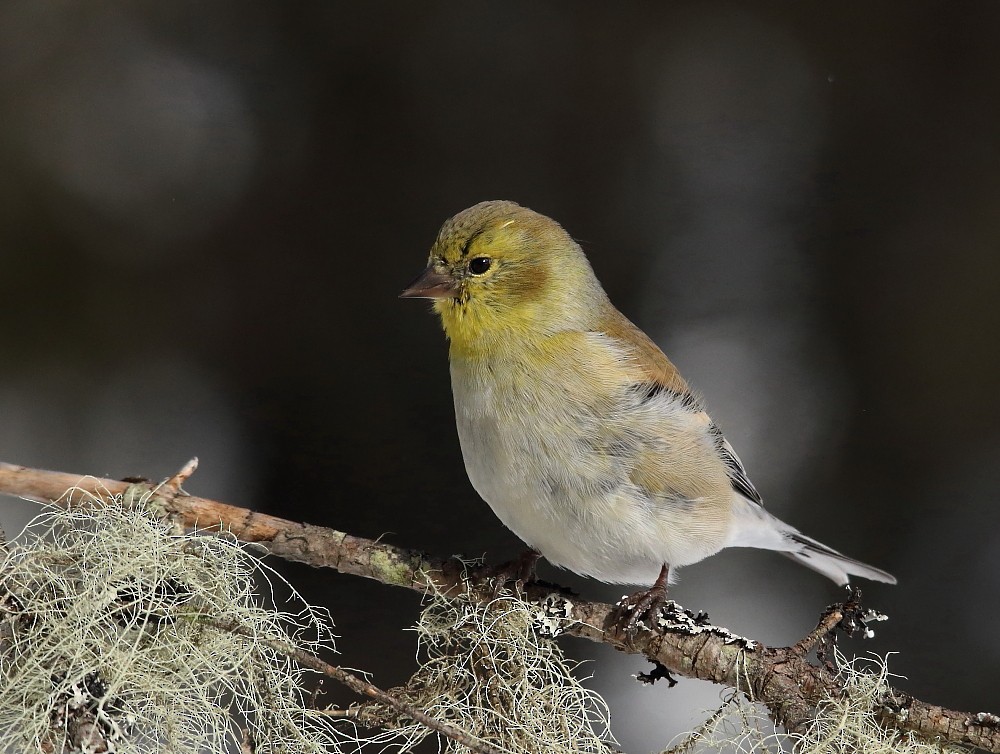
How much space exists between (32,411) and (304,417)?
0.44 meters

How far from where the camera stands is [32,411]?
5.14 feet

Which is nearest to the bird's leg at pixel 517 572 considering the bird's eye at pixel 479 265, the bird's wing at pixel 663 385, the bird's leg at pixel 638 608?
the bird's leg at pixel 638 608

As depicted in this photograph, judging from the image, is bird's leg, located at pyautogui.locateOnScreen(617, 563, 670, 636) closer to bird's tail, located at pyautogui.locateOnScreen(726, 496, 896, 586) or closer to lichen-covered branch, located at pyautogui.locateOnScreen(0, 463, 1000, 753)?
lichen-covered branch, located at pyautogui.locateOnScreen(0, 463, 1000, 753)

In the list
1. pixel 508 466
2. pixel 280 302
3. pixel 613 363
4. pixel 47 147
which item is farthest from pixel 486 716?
pixel 47 147

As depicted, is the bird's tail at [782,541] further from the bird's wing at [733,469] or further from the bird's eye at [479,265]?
the bird's eye at [479,265]

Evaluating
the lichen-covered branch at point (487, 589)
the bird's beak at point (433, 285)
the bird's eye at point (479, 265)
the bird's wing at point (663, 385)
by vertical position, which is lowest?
the lichen-covered branch at point (487, 589)

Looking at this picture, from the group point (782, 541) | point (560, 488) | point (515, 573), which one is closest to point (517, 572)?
point (515, 573)

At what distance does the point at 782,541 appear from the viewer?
4.31 feet

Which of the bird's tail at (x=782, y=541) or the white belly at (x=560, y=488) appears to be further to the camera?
the bird's tail at (x=782, y=541)

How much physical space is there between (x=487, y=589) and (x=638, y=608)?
6.7 inches

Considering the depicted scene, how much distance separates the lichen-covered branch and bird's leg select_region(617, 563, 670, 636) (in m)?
0.01

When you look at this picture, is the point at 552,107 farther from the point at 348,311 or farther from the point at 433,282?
the point at 433,282

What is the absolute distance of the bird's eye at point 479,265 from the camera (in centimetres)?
112

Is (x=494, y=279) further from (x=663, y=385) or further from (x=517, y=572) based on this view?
(x=517, y=572)
